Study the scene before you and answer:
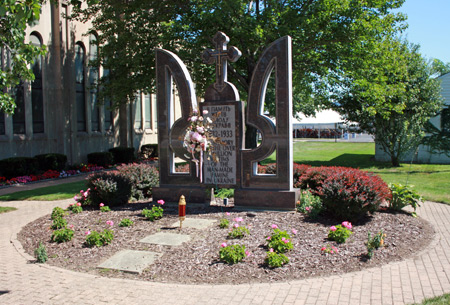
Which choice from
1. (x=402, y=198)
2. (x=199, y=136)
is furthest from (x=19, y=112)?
(x=402, y=198)

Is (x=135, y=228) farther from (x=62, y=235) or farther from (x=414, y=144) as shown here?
(x=414, y=144)

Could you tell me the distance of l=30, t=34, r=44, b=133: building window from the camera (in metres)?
18.3

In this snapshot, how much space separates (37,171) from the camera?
56.7 ft

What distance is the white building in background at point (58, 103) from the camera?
17.5 metres

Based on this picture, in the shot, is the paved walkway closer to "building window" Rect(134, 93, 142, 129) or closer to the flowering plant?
the flowering plant

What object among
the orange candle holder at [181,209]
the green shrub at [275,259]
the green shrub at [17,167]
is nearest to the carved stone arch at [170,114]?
the orange candle holder at [181,209]

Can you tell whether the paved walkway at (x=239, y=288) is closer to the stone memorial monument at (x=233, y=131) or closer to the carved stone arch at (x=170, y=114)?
the stone memorial monument at (x=233, y=131)

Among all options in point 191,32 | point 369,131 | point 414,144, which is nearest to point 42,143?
point 191,32

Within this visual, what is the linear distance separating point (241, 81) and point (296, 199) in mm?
10493

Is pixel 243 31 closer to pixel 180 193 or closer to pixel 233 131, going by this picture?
pixel 233 131

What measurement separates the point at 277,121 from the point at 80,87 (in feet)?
51.2

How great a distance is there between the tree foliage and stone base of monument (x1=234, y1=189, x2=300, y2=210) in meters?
7.26

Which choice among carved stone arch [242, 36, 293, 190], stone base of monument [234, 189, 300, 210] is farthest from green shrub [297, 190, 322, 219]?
carved stone arch [242, 36, 293, 190]

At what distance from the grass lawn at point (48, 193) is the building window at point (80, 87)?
737cm
